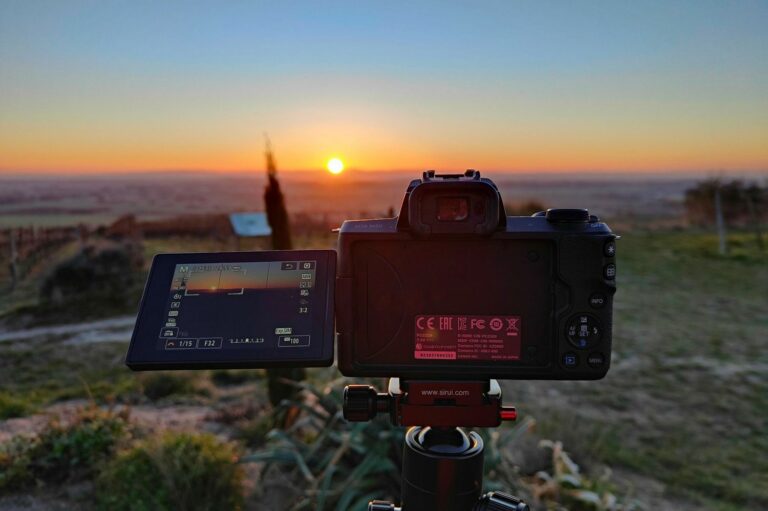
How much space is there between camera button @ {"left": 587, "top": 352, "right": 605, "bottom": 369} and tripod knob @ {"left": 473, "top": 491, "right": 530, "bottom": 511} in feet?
1.32

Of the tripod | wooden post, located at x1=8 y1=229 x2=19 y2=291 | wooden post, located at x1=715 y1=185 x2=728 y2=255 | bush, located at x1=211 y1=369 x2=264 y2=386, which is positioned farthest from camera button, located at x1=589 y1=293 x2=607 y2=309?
wooden post, located at x1=715 y1=185 x2=728 y2=255

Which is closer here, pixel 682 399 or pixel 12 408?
pixel 12 408

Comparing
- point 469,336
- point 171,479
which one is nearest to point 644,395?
point 171,479

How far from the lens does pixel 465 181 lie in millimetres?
1294

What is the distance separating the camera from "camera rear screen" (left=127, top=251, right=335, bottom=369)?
53.6 inches

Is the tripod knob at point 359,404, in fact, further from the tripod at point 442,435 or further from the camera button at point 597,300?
the camera button at point 597,300

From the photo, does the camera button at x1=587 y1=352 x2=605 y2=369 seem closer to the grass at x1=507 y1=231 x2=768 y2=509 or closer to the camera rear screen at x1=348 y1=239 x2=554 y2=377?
the camera rear screen at x1=348 y1=239 x2=554 y2=377

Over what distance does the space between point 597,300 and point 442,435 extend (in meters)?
0.56

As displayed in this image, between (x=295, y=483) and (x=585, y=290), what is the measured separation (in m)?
2.55

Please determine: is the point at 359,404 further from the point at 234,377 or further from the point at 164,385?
the point at 234,377

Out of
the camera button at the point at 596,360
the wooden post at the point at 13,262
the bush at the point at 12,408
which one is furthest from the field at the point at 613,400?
the camera button at the point at 596,360

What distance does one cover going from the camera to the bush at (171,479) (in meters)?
3.06

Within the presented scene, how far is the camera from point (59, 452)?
11.3 feet

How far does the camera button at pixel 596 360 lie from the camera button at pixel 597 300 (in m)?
0.12
